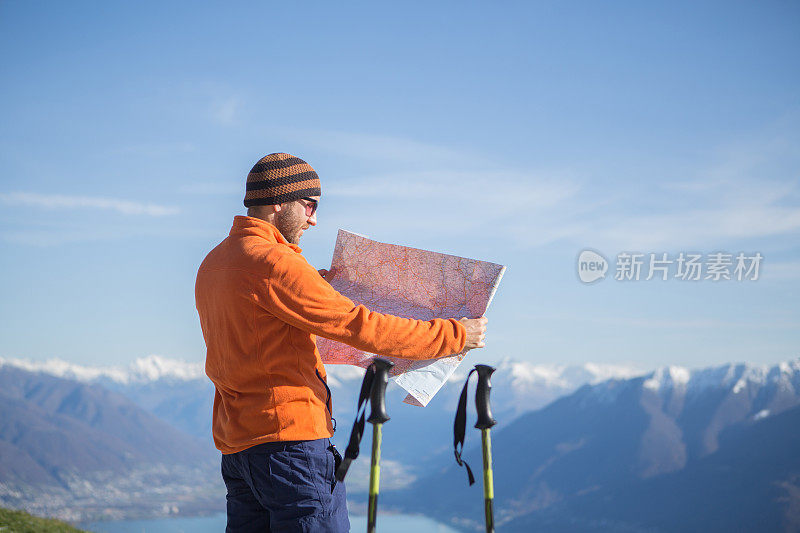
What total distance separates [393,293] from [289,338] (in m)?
1.00

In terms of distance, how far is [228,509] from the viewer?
354 centimetres

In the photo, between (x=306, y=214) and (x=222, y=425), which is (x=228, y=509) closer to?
(x=222, y=425)

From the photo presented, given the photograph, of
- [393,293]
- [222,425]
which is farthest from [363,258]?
[222,425]

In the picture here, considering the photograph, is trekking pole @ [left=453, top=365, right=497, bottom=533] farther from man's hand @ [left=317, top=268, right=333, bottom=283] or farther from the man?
man's hand @ [left=317, top=268, right=333, bottom=283]

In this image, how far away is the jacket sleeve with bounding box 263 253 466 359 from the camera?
3021mm

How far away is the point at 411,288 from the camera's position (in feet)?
13.1

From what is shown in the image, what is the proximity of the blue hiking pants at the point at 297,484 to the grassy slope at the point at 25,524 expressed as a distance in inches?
292

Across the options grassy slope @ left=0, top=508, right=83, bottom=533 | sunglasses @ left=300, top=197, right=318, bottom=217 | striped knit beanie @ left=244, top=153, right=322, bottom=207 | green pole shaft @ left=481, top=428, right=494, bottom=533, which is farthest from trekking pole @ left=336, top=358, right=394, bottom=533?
grassy slope @ left=0, top=508, right=83, bottom=533

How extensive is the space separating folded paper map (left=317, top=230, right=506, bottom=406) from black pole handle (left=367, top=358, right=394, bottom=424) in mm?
325

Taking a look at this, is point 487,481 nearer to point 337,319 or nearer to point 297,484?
point 297,484

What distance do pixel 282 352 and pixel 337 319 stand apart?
294 millimetres

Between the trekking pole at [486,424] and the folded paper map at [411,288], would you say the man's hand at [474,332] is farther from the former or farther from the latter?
the folded paper map at [411,288]

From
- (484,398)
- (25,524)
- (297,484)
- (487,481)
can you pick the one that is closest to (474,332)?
(484,398)

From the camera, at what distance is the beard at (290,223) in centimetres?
340
